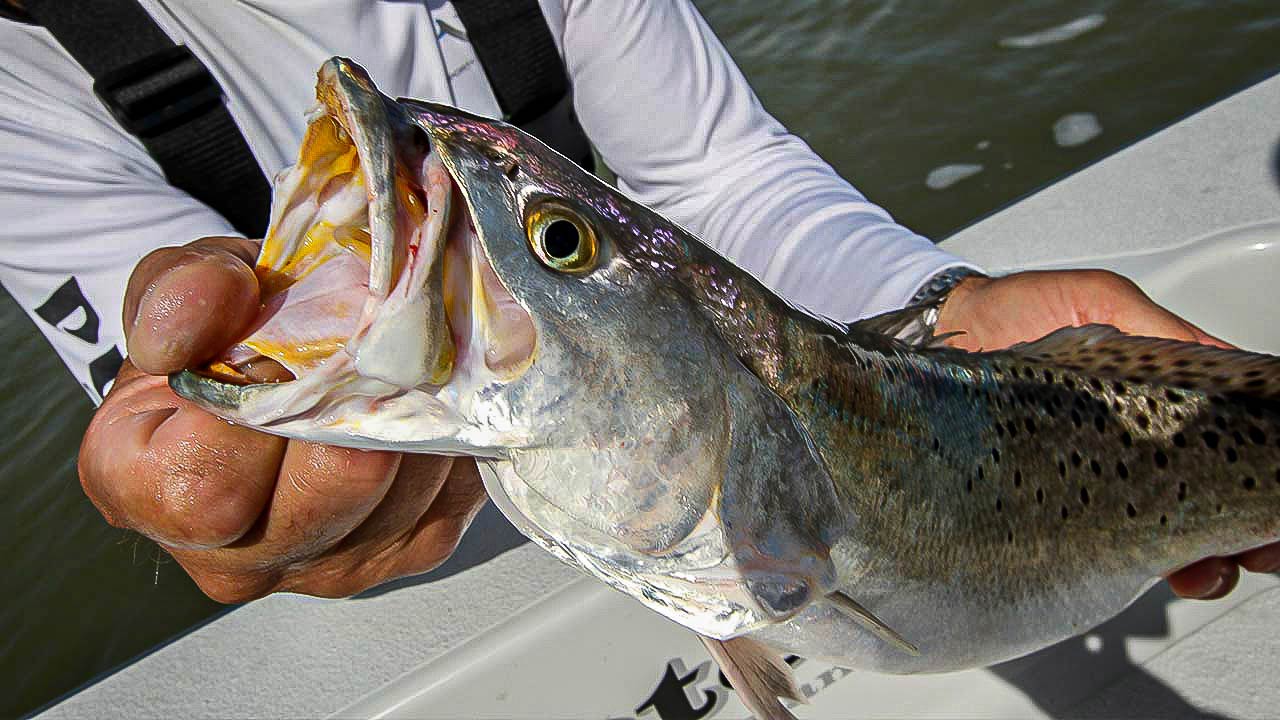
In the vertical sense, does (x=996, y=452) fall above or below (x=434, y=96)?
below

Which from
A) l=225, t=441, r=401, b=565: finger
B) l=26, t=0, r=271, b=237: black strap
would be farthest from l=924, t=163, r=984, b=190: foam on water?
l=225, t=441, r=401, b=565: finger

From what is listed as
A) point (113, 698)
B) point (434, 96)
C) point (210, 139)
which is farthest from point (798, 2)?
point (113, 698)

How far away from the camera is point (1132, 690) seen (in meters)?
2.14

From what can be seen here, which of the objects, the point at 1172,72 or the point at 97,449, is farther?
the point at 1172,72

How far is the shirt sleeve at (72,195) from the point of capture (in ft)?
6.11

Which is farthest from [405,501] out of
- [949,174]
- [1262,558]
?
[949,174]

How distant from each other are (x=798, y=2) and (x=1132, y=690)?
22.5 feet

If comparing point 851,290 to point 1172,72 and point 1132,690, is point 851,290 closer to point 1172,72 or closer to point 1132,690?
point 1132,690

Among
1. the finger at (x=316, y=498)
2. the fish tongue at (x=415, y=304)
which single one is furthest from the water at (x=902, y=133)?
the fish tongue at (x=415, y=304)

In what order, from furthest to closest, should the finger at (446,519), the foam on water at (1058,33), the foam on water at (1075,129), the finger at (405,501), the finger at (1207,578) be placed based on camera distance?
1. the foam on water at (1058,33)
2. the foam on water at (1075,129)
3. the finger at (1207,578)
4. the finger at (446,519)
5. the finger at (405,501)

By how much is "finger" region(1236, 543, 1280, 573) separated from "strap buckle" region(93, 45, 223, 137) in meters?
2.45

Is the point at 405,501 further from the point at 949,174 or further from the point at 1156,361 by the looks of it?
the point at 949,174

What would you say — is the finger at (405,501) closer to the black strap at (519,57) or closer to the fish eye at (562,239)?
the fish eye at (562,239)

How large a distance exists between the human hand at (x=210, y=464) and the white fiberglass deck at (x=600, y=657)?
655mm
